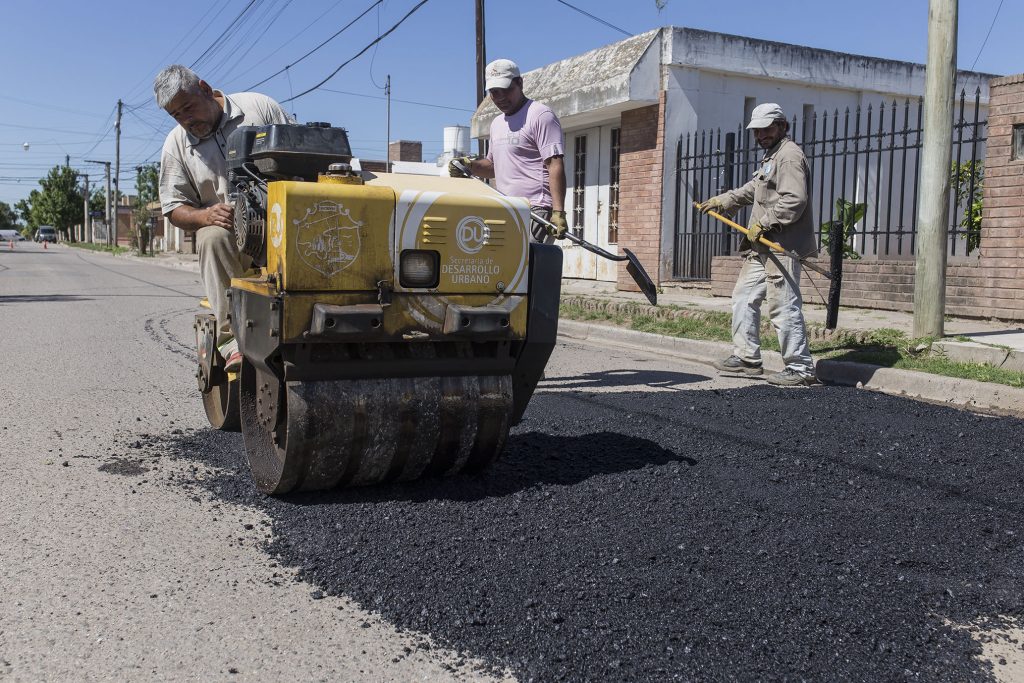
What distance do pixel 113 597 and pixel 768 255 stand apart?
501cm

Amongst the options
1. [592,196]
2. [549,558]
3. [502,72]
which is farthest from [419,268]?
[592,196]

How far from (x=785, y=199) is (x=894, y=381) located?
147cm

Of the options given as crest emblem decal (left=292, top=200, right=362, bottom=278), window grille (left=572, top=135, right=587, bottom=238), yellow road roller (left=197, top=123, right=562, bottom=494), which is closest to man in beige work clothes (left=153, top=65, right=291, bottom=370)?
yellow road roller (left=197, top=123, right=562, bottom=494)

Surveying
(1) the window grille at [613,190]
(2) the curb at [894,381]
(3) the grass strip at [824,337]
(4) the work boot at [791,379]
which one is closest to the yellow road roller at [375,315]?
(4) the work boot at [791,379]

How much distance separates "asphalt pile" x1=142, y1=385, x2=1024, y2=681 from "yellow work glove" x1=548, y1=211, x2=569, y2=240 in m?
1.15

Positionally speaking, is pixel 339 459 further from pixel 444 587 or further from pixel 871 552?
pixel 871 552

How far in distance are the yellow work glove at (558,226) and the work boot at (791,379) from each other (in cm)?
213

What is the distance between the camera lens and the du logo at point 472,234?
3.23 m

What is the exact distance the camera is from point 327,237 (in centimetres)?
302

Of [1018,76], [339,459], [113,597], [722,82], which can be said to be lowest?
[113,597]

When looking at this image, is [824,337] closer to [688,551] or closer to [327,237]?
[688,551]

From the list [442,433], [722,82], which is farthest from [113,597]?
[722,82]

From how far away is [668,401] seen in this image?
5.56 metres

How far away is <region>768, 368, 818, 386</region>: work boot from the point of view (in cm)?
639
